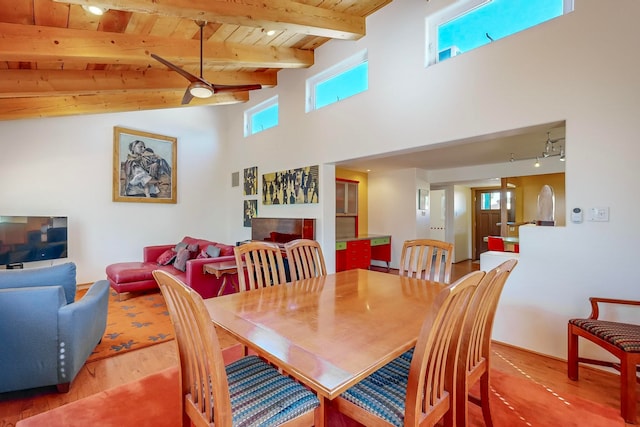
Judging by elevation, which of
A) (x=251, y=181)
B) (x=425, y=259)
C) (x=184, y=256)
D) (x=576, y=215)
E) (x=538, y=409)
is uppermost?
(x=251, y=181)

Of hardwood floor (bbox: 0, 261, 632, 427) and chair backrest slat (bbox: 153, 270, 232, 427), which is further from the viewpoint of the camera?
hardwood floor (bbox: 0, 261, 632, 427)

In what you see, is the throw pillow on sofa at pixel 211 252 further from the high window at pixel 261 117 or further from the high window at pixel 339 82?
the high window at pixel 261 117

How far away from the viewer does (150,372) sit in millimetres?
2238

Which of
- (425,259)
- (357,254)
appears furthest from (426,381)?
(357,254)

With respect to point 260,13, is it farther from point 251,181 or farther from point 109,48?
point 251,181

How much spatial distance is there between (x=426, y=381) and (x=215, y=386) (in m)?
0.77

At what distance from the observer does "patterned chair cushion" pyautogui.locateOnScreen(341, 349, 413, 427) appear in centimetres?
110

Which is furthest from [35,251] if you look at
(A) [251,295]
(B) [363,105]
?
(B) [363,105]

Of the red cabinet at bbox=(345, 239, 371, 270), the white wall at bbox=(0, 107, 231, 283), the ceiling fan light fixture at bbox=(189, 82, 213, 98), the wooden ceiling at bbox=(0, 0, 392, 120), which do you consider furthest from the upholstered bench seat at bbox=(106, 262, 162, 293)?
the red cabinet at bbox=(345, 239, 371, 270)

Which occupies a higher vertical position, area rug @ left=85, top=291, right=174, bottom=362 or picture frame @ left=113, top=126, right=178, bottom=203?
picture frame @ left=113, top=126, right=178, bottom=203

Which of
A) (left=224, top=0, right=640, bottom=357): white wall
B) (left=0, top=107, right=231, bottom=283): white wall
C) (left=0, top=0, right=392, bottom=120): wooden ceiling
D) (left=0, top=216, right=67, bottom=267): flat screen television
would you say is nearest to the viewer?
(left=224, top=0, right=640, bottom=357): white wall

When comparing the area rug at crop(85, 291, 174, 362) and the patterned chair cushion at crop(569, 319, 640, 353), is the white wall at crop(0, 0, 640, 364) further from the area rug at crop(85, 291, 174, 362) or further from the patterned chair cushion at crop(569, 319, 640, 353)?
the area rug at crop(85, 291, 174, 362)

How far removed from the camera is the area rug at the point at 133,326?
2.66 metres

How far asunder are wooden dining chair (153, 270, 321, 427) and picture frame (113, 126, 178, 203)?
16.8ft
